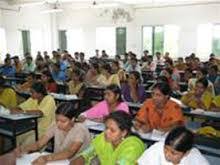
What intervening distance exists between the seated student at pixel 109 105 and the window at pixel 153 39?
9800 mm

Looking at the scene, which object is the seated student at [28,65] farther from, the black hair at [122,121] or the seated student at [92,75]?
the black hair at [122,121]

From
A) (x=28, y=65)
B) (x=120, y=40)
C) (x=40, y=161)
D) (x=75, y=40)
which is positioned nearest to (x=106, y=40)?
(x=120, y=40)

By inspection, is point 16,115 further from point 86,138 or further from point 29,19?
point 29,19

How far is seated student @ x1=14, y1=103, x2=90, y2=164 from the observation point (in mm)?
2609

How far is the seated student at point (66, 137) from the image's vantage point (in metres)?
2.61

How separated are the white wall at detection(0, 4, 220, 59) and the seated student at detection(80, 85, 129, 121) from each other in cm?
925

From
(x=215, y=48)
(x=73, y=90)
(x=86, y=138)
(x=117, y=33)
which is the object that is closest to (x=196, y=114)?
(x=86, y=138)

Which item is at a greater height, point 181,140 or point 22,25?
point 22,25

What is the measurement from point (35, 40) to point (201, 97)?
1010 centimetres

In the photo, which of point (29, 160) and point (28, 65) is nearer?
point (29, 160)

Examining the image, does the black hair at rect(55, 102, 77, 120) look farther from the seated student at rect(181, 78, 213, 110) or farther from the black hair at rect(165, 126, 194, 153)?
the seated student at rect(181, 78, 213, 110)

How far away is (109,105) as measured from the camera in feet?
12.5

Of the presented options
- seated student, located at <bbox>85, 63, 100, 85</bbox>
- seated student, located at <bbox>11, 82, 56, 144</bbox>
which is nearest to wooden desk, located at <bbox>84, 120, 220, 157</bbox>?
seated student, located at <bbox>11, 82, 56, 144</bbox>

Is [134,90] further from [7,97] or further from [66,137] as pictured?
[66,137]
